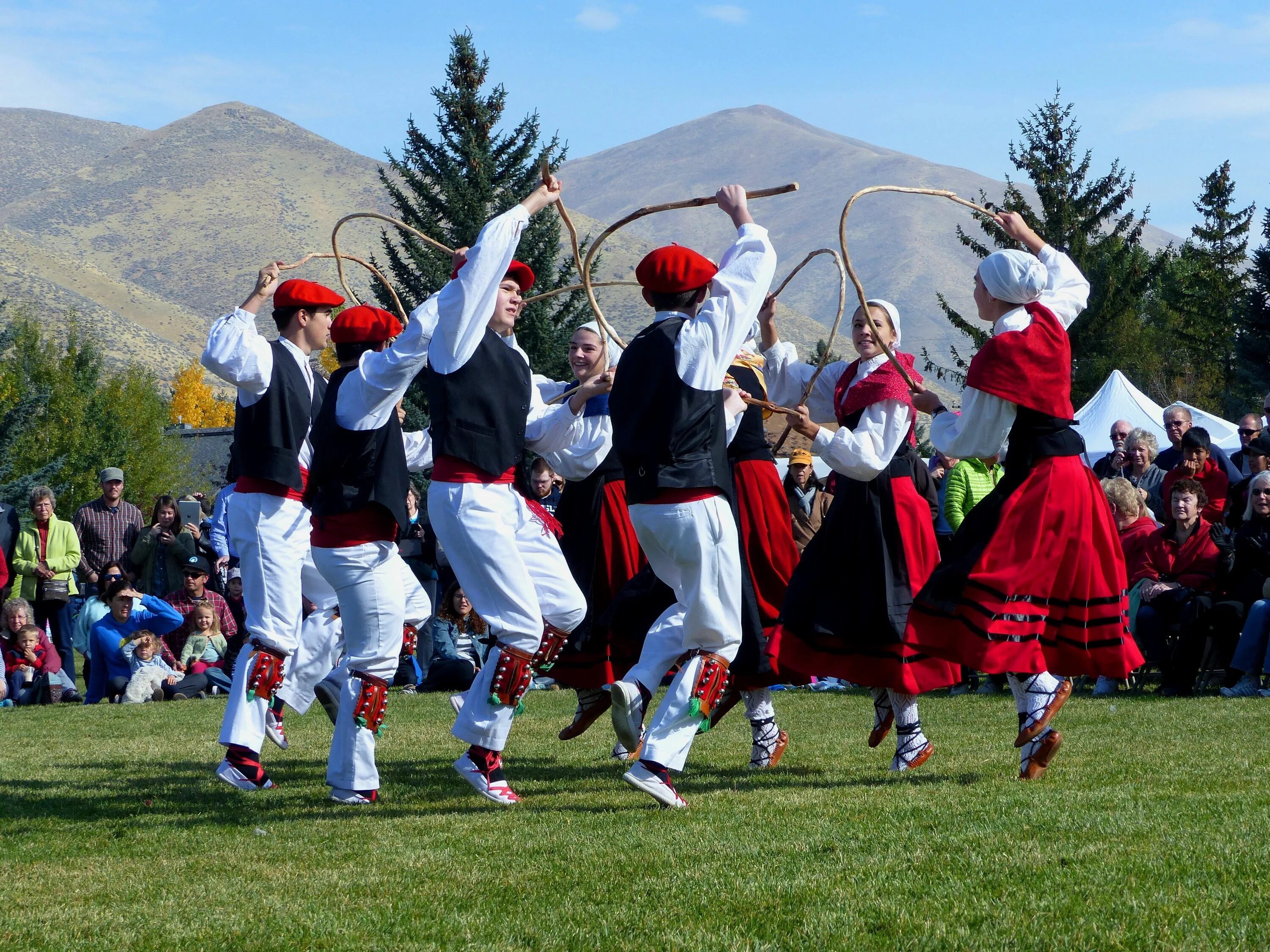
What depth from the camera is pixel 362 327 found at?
561 cm

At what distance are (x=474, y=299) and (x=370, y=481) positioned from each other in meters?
0.87

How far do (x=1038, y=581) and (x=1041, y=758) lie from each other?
0.66 meters

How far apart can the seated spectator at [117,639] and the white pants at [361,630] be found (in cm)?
670

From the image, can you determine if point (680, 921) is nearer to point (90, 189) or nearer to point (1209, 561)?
point (1209, 561)

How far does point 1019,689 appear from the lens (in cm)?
528

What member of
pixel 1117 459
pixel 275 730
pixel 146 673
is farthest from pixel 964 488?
pixel 146 673

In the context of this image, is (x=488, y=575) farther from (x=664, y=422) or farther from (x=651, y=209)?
Result: (x=651, y=209)

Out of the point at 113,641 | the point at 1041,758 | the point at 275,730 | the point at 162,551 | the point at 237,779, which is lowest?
the point at 113,641

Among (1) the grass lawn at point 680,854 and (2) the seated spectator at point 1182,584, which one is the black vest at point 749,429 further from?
(2) the seated spectator at point 1182,584

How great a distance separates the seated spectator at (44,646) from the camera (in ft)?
37.9

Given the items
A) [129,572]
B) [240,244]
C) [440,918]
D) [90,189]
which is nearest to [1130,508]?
[440,918]

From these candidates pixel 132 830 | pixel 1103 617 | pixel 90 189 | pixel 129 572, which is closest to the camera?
pixel 132 830

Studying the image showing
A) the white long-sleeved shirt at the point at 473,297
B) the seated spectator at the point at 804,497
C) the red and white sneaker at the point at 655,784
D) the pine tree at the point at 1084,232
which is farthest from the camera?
the pine tree at the point at 1084,232

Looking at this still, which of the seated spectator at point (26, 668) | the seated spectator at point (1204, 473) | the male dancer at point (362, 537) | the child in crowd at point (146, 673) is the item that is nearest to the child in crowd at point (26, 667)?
the seated spectator at point (26, 668)
